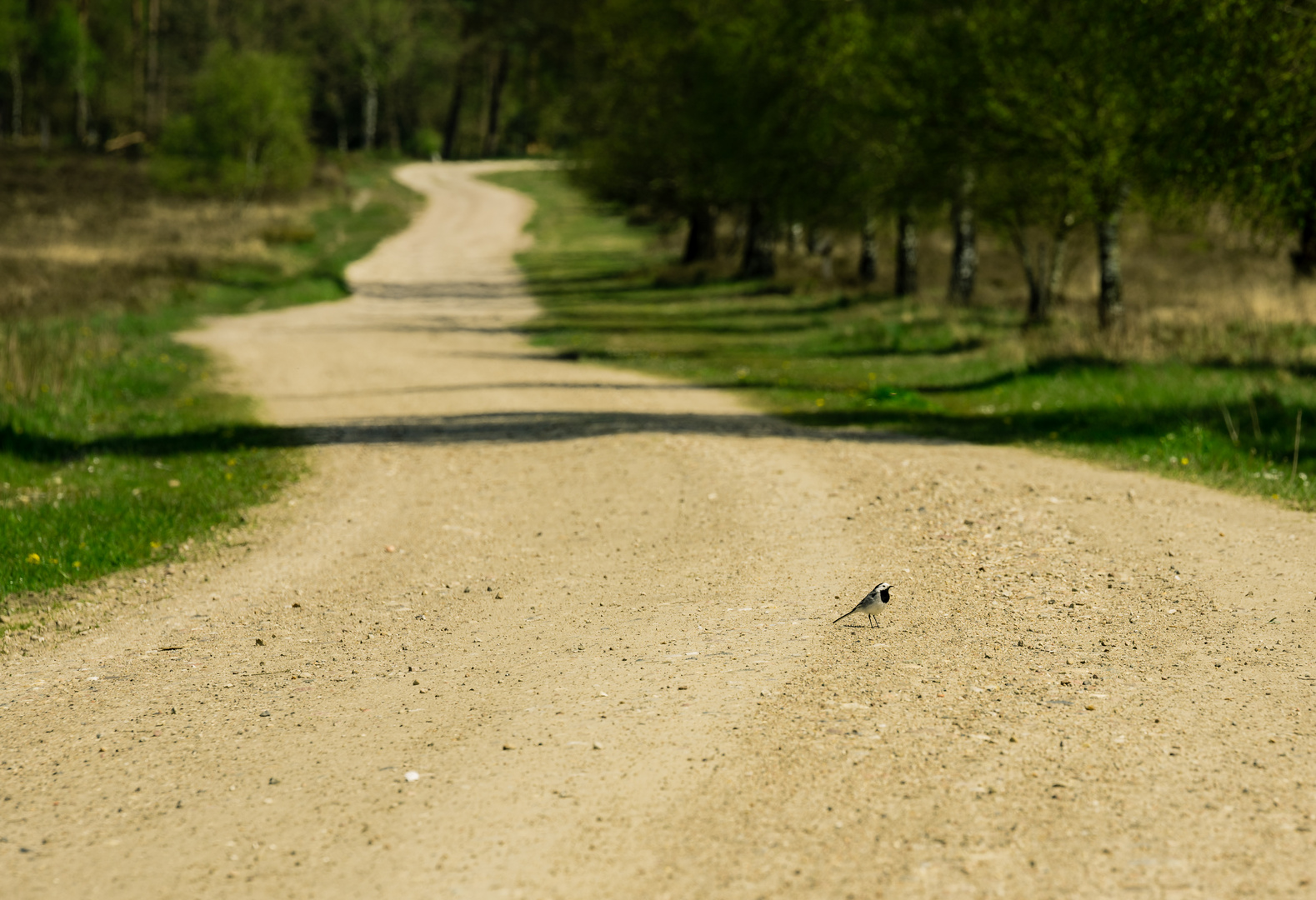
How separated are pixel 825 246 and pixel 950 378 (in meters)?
17.3

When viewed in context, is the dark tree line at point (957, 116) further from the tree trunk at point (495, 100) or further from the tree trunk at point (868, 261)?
the tree trunk at point (495, 100)

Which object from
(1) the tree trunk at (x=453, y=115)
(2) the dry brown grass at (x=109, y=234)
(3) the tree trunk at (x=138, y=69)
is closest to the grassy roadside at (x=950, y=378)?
(2) the dry brown grass at (x=109, y=234)

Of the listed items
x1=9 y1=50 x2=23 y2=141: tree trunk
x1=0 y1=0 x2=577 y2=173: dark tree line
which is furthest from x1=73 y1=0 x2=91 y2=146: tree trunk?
x1=9 y1=50 x2=23 y2=141: tree trunk

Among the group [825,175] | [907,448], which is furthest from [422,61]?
[907,448]

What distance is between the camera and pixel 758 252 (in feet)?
123

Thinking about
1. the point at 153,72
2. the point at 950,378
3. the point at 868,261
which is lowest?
the point at 950,378

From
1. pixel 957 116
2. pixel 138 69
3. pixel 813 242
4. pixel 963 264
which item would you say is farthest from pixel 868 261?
Answer: pixel 138 69

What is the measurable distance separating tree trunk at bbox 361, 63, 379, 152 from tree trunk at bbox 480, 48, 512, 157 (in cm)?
970

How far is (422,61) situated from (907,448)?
9485 cm

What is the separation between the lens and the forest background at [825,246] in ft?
45.1

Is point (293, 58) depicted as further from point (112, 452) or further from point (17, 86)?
point (112, 452)

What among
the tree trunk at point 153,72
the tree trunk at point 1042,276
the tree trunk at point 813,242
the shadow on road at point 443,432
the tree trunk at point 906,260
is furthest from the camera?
the tree trunk at point 153,72

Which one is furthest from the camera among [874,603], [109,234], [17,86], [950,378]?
[17,86]

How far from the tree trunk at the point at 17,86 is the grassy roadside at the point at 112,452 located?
66.3 m
